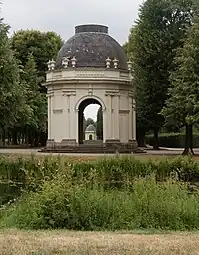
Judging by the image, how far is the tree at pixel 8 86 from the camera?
32.7m

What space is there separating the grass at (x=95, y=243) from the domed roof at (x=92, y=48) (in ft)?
114

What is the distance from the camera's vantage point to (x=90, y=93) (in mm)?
42781

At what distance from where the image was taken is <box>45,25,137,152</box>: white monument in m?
42.6

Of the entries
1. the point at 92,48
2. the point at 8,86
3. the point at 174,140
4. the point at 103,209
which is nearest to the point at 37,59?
the point at 174,140

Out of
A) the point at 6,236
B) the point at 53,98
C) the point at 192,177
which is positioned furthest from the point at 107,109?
the point at 6,236

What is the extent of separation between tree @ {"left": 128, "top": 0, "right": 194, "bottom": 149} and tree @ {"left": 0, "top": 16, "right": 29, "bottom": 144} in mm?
9537

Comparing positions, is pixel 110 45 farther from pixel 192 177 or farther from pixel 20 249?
pixel 20 249

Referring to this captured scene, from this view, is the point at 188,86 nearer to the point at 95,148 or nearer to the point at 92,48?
the point at 95,148

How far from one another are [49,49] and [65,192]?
54042 millimetres

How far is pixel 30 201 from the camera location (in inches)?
442

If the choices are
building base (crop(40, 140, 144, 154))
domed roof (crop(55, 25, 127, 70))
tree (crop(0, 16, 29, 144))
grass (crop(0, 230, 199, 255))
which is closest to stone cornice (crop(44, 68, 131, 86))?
domed roof (crop(55, 25, 127, 70))

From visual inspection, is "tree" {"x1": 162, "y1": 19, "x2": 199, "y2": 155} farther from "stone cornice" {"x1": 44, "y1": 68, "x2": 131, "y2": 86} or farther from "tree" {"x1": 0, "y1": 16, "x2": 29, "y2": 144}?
"tree" {"x1": 0, "y1": 16, "x2": 29, "y2": 144}

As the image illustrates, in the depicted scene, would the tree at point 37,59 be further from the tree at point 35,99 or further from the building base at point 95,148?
the building base at point 95,148

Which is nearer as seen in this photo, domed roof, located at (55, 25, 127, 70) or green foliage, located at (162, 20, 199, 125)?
green foliage, located at (162, 20, 199, 125)
